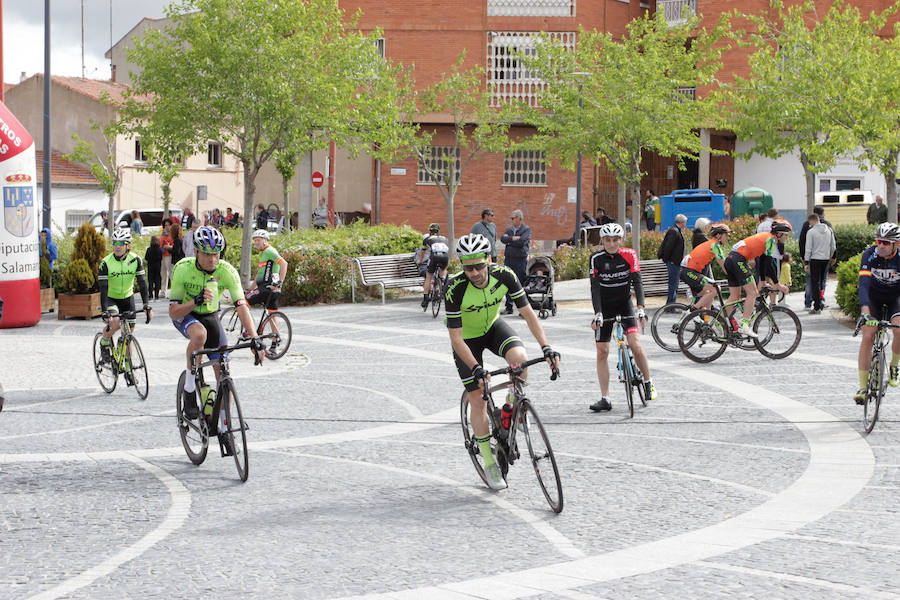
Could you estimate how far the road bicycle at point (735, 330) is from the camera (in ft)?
51.3

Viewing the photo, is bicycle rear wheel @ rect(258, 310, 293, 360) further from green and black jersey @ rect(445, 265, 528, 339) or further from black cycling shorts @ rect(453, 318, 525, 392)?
green and black jersey @ rect(445, 265, 528, 339)

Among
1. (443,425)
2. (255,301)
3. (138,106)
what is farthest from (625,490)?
(138,106)

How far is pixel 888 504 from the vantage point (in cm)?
780

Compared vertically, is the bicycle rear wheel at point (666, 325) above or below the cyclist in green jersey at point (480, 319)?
below

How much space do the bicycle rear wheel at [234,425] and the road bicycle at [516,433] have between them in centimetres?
160

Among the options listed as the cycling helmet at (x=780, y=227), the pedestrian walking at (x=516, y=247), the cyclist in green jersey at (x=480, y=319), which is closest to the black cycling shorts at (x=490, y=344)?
the cyclist in green jersey at (x=480, y=319)

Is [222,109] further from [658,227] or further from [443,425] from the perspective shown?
[658,227]

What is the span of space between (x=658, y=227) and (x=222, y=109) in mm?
19853

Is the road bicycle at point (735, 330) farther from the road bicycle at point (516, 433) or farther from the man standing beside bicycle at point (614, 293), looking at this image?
the road bicycle at point (516, 433)

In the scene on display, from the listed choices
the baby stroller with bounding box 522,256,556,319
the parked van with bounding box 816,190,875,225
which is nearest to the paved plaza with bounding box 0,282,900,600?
the baby stroller with bounding box 522,256,556,319

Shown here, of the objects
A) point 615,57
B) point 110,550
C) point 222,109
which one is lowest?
point 110,550

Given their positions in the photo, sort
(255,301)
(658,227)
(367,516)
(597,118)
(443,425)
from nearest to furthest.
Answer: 1. (367,516)
2. (443,425)
3. (255,301)
4. (597,118)
5. (658,227)

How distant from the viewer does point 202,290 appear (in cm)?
972

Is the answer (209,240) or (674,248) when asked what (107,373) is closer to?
(209,240)
